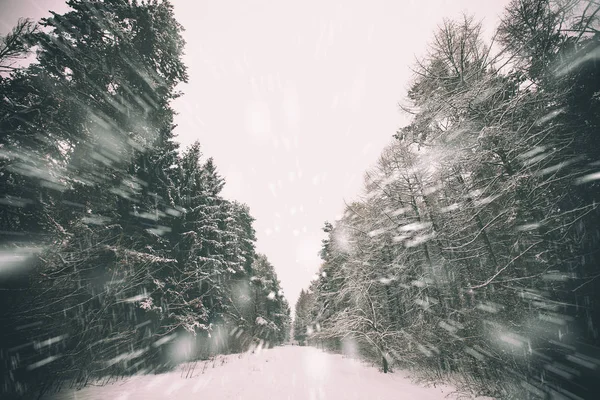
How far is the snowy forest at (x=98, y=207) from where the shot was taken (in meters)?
6.48

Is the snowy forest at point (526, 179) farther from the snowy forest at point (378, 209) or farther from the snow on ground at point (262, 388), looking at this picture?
the snow on ground at point (262, 388)

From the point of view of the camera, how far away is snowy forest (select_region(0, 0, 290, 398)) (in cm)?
648

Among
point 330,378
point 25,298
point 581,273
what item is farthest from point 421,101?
point 25,298

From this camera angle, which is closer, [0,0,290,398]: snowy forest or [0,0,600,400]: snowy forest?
[0,0,600,400]: snowy forest

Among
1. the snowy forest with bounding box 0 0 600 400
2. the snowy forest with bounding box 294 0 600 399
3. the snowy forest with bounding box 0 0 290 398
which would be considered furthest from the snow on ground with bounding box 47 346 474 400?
the snowy forest with bounding box 294 0 600 399

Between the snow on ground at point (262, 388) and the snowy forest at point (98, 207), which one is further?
the snow on ground at point (262, 388)

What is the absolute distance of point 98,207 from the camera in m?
10.6

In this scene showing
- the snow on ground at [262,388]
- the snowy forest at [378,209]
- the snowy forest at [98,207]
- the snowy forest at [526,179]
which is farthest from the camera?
the snow on ground at [262,388]

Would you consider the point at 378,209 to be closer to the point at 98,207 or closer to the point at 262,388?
the point at 262,388

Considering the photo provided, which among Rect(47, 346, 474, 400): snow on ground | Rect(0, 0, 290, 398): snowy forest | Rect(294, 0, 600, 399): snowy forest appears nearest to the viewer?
Rect(294, 0, 600, 399): snowy forest

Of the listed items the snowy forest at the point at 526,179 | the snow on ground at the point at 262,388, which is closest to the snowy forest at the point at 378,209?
the snowy forest at the point at 526,179

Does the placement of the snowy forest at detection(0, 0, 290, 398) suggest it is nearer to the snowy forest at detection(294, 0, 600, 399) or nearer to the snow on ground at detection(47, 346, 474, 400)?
the snow on ground at detection(47, 346, 474, 400)

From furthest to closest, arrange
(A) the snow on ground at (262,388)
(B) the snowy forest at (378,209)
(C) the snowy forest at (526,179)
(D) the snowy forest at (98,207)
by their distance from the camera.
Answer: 1. (A) the snow on ground at (262,388)
2. (D) the snowy forest at (98,207)
3. (B) the snowy forest at (378,209)
4. (C) the snowy forest at (526,179)

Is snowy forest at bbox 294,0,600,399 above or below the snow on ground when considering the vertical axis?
above
